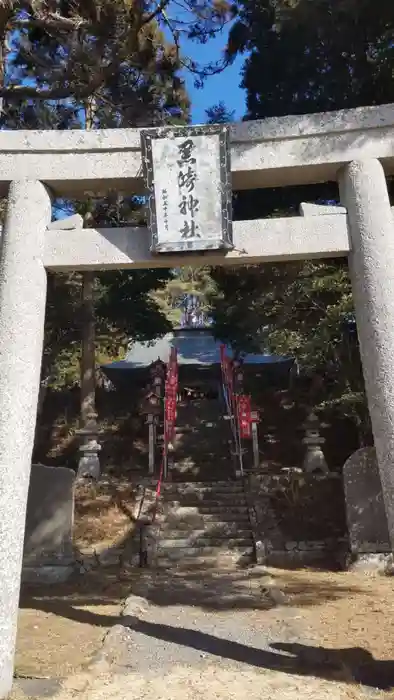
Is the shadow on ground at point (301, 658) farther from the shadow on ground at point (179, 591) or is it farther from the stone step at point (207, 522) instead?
the stone step at point (207, 522)

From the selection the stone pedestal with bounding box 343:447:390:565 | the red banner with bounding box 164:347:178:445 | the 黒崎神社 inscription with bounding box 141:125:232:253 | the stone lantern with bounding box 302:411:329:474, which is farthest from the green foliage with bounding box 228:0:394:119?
the stone lantern with bounding box 302:411:329:474

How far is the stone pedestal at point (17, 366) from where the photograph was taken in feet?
12.7

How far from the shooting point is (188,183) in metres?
4.83

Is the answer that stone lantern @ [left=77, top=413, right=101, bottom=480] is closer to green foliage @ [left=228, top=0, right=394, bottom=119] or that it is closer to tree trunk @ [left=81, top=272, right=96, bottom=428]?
tree trunk @ [left=81, top=272, right=96, bottom=428]

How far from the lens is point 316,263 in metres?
9.80

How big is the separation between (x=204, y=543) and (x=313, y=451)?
396cm

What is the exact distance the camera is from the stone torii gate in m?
4.31

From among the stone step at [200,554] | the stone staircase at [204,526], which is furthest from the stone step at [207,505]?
the stone step at [200,554]

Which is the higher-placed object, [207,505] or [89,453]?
[89,453]

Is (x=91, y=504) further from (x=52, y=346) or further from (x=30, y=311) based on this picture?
(x=30, y=311)

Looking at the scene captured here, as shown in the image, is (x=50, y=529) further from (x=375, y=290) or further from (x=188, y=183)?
(x=375, y=290)

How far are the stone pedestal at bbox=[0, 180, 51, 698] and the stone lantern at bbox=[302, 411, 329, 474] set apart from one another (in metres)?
9.44

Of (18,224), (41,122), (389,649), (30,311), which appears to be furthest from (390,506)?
(41,122)

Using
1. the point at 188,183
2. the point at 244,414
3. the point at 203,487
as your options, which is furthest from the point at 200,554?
the point at 188,183
